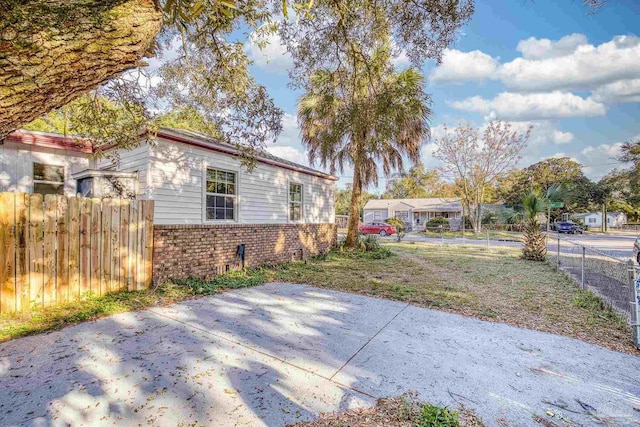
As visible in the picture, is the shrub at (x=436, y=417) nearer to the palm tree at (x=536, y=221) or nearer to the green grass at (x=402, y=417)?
the green grass at (x=402, y=417)

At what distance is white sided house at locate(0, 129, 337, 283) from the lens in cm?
623

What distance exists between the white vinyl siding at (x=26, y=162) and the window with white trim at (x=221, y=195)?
133 inches

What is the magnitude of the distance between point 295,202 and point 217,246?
3.83m

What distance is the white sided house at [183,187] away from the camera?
6.23 metres

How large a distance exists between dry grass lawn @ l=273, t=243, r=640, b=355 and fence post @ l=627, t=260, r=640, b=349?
0.14 meters

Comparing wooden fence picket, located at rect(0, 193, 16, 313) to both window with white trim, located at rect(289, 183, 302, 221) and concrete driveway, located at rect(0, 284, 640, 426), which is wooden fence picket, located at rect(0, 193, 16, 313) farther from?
window with white trim, located at rect(289, 183, 302, 221)

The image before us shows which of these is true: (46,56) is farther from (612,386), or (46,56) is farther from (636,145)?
(636,145)

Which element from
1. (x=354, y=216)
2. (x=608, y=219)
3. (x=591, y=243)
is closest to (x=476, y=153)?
(x=591, y=243)

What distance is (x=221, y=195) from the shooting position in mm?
7742

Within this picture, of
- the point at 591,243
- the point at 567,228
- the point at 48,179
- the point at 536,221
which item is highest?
the point at 48,179

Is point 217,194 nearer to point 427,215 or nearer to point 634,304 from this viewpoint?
point 634,304

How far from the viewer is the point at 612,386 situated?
2.78 m

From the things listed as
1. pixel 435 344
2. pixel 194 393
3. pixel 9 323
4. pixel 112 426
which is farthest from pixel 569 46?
pixel 9 323

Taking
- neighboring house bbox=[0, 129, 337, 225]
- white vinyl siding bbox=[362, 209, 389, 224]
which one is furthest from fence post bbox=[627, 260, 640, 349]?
white vinyl siding bbox=[362, 209, 389, 224]
